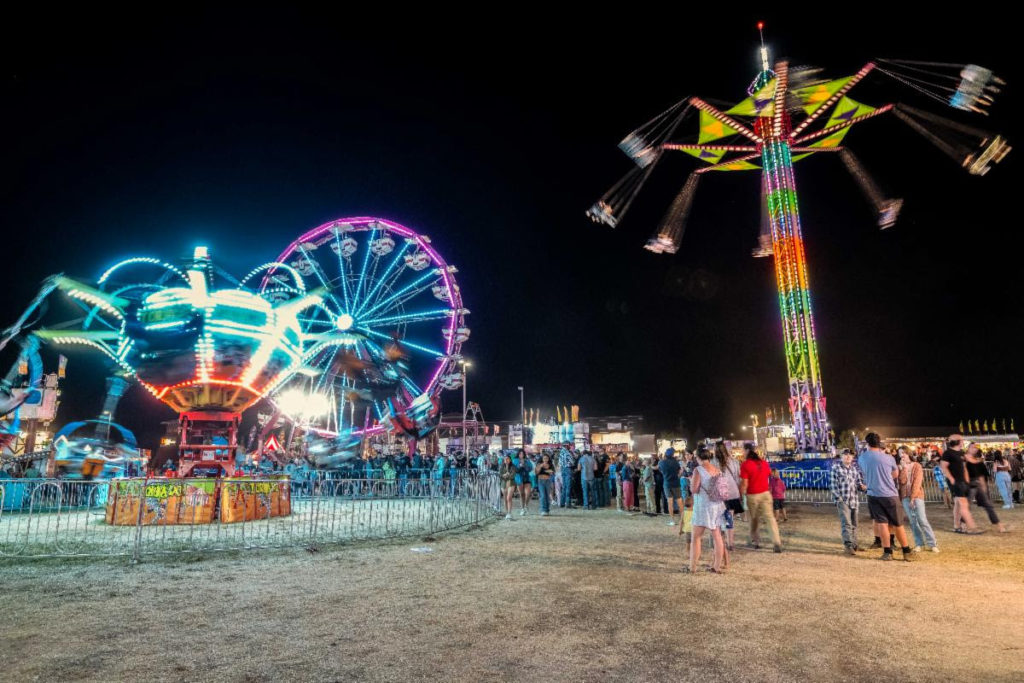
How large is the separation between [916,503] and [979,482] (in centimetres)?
299

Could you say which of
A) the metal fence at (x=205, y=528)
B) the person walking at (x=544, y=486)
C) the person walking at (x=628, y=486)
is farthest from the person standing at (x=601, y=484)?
the metal fence at (x=205, y=528)

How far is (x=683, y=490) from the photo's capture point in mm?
12859

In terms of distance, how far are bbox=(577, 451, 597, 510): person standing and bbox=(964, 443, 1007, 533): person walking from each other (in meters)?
8.39

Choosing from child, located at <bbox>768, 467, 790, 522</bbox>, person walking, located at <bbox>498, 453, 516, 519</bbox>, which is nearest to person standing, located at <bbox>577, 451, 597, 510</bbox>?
person walking, located at <bbox>498, 453, 516, 519</bbox>

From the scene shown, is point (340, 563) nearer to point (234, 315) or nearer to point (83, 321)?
point (234, 315)

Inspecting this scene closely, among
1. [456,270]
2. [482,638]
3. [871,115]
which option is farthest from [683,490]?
[871,115]

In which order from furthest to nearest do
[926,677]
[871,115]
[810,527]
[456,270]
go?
[456,270] → [871,115] → [810,527] → [926,677]

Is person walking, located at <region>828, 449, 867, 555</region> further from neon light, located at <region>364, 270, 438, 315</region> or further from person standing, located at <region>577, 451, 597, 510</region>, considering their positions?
neon light, located at <region>364, 270, 438, 315</region>

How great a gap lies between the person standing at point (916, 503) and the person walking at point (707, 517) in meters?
3.59

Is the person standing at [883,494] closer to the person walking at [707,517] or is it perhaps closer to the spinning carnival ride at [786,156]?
the person walking at [707,517]

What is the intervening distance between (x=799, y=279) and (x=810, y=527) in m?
14.3

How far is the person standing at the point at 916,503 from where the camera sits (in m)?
8.57

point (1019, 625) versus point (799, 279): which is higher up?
point (799, 279)

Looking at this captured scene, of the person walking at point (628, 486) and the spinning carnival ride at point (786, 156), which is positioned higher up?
the spinning carnival ride at point (786, 156)
